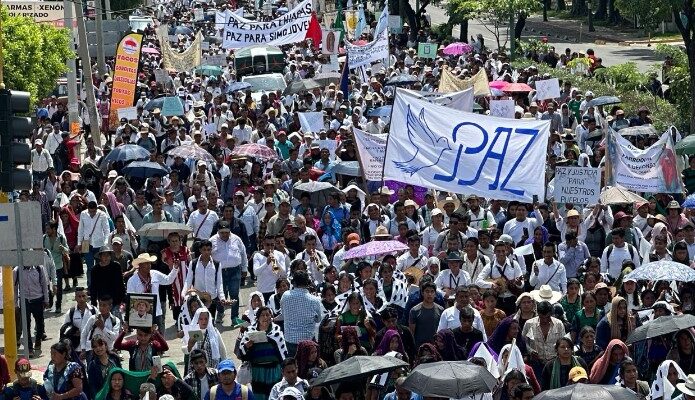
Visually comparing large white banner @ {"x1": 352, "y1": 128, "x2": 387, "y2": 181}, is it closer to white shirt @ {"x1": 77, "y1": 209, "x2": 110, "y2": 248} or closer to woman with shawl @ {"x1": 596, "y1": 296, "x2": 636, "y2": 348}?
white shirt @ {"x1": 77, "y1": 209, "x2": 110, "y2": 248}

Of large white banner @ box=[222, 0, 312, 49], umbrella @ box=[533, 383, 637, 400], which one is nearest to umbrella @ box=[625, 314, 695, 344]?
umbrella @ box=[533, 383, 637, 400]

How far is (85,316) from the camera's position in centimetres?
1505

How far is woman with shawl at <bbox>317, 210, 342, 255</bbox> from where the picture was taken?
746 inches

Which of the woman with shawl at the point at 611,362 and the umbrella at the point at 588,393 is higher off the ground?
the umbrella at the point at 588,393

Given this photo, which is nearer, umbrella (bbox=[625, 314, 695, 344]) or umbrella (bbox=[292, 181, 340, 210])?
umbrella (bbox=[625, 314, 695, 344])

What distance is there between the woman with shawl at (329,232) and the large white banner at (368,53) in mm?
14063

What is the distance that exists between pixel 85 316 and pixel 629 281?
4.70 meters

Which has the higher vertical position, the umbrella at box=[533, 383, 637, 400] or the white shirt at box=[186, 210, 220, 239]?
the umbrella at box=[533, 383, 637, 400]

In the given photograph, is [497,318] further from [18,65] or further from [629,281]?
[18,65]

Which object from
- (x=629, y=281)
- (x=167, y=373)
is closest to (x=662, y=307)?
(x=629, y=281)

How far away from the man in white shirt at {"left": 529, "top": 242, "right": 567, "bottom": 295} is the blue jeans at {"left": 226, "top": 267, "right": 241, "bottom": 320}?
361 cm

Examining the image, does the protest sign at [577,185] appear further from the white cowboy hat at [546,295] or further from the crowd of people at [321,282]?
the white cowboy hat at [546,295]

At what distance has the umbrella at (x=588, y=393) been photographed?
1126 centimetres

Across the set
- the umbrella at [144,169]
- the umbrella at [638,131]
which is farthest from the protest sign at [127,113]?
the umbrella at [638,131]
